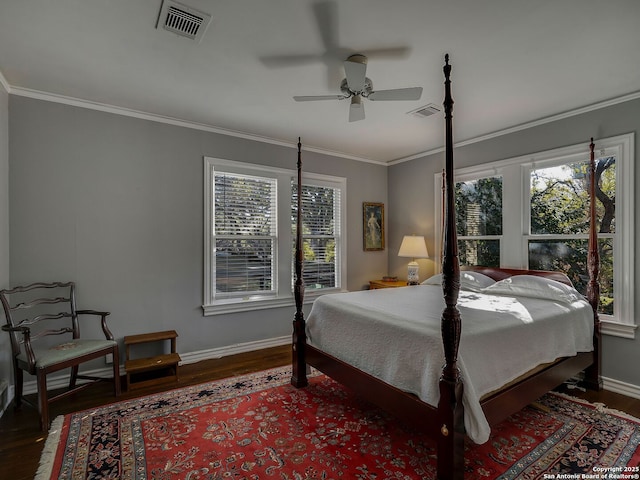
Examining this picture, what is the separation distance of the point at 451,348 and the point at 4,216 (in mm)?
3510

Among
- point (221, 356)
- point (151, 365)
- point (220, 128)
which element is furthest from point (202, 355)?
point (220, 128)

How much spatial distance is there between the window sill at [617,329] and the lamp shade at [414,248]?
6.32 feet

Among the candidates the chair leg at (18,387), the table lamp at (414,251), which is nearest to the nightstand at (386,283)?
the table lamp at (414,251)

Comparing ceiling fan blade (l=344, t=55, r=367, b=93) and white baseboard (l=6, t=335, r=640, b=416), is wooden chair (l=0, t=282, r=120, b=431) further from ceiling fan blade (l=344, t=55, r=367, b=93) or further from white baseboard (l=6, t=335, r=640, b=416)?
ceiling fan blade (l=344, t=55, r=367, b=93)

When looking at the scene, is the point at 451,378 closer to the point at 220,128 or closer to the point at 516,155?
the point at 516,155

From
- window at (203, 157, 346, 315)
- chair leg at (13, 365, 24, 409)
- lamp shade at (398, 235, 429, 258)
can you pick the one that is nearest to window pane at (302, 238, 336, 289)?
A: window at (203, 157, 346, 315)

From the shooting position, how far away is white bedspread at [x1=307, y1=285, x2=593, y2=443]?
5.97ft

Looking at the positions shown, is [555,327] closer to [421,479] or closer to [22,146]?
[421,479]

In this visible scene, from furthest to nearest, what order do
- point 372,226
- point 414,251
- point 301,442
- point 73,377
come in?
1. point 372,226
2. point 414,251
3. point 73,377
4. point 301,442

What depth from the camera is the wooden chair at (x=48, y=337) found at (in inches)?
92.0

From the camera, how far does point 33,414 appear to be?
2.46 meters

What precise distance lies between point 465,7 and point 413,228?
3330 millimetres

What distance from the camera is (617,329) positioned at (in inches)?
116

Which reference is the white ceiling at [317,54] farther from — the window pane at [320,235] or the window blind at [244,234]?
the window pane at [320,235]
